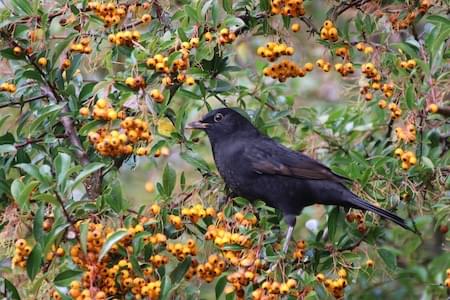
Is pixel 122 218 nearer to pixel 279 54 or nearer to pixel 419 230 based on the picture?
pixel 279 54

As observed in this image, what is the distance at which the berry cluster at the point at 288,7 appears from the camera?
467cm

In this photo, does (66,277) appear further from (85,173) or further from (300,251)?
(300,251)

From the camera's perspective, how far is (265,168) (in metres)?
5.62

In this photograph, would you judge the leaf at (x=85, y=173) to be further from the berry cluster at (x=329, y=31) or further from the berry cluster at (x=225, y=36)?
the berry cluster at (x=329, y=31)

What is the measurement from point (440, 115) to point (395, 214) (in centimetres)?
114

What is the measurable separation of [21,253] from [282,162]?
6.56 ft

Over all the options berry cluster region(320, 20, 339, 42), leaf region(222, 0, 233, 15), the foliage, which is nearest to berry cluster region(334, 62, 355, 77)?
the foliage

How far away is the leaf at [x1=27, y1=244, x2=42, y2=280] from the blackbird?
1.49 metres

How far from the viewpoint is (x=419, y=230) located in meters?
5.20

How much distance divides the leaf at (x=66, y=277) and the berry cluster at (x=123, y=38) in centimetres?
120

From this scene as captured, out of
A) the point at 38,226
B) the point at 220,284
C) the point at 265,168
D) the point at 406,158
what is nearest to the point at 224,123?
the point at 265,168

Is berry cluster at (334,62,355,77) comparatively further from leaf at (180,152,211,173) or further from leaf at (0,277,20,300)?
leaf at (0,277,20,300)

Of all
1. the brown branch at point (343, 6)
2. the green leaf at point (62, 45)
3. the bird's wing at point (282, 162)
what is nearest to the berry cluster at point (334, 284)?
the bird's wing at point (282, 162)

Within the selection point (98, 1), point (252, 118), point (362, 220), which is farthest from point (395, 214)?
point (98, 1)
